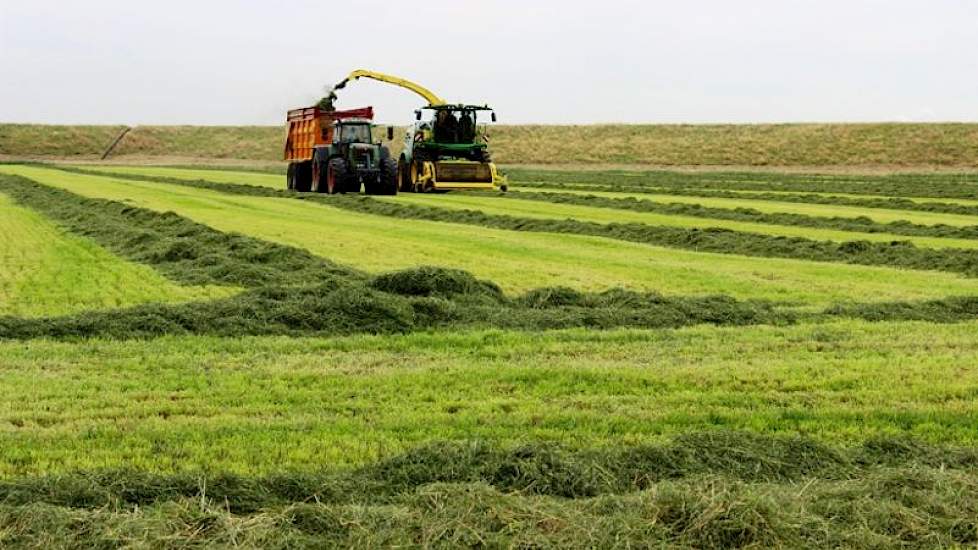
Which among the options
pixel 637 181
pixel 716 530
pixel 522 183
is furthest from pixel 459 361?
pixel 637 181

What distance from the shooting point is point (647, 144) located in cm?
9675

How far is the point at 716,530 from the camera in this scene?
5.70m

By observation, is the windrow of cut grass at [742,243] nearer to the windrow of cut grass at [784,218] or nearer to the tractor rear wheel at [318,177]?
the windrow of cut grass at [784,218]

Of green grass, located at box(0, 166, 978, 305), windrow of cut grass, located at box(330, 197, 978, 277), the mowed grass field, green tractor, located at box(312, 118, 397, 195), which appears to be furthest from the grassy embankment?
the mowed grass field

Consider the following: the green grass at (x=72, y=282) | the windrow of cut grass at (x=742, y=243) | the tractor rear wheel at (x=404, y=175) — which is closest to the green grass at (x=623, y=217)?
the windrow of cut grass at (x=742, y=243)

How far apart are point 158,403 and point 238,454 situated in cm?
179

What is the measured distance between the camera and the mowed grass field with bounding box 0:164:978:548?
5910 mm

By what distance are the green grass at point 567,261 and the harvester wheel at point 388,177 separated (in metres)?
7.95

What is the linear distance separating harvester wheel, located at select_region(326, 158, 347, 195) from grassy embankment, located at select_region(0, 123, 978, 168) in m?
50.2

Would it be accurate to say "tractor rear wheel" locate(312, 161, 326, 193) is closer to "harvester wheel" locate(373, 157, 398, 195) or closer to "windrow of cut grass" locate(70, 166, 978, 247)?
"harvester wheel" locate(373, 157, 398, 195)

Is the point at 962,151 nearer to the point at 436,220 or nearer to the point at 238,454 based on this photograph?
the point at 436,220

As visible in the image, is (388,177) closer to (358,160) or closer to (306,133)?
(358,160)

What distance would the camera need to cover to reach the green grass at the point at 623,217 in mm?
26203

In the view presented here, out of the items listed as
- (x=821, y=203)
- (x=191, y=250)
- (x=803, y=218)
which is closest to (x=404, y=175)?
(x=821, y=203)
